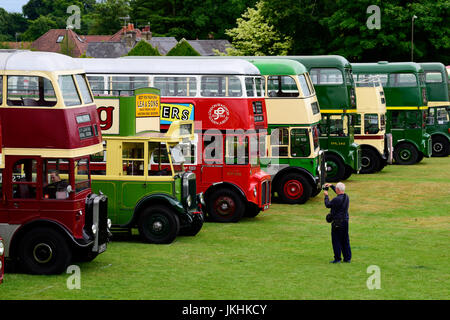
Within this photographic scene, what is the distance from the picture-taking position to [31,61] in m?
15.9

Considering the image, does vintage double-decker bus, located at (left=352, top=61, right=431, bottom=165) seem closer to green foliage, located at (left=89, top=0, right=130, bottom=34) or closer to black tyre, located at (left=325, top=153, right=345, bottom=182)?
black tyre, located at (left=325, top=153, right=345, bottom=182)

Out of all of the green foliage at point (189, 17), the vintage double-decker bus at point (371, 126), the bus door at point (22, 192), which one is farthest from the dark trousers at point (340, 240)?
the green foliage at point (189, 17)

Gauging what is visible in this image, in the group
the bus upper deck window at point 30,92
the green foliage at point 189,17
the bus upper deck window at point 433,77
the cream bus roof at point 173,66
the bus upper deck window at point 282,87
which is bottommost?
the bus upper deck window at point 30,92

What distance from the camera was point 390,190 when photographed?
1225 inches

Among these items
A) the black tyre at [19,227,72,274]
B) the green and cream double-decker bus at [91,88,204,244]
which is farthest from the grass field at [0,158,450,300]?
the green and cream double-decker bus at [91,88,204,244]

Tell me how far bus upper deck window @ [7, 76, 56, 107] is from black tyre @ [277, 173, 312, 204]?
12715mm

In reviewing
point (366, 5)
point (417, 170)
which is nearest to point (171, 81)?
point (417, 170)

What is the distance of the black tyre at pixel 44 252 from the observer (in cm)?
1578

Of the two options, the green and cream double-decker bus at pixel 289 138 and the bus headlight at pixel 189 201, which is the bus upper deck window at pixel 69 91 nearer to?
the bus headlight at pixel 189 201

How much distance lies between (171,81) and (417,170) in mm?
17794

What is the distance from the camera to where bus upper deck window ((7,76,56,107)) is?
1574 centimetres

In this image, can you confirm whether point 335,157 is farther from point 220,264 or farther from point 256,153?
point 220,264

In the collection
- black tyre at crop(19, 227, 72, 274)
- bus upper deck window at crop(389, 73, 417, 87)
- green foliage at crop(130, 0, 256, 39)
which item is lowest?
black tyre at crop(19, 227, 72, 274)

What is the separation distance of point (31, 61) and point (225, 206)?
8865mm
